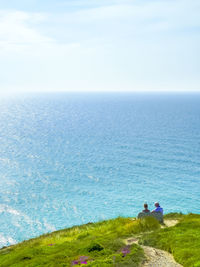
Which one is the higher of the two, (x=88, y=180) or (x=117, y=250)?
(x=117, y=250)

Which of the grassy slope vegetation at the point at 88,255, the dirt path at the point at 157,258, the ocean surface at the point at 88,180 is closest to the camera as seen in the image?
the dirt path at the point at 157,258

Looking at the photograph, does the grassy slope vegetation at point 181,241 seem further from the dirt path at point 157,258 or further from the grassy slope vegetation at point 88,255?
the grassy slope vegetation at point 88,255

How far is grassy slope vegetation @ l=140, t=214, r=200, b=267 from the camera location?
43.6 ft

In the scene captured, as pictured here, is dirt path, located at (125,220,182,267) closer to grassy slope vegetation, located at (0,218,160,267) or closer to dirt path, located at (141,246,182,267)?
dirt path, located at (141,246,182,267)

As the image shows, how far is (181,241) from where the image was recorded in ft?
49.9

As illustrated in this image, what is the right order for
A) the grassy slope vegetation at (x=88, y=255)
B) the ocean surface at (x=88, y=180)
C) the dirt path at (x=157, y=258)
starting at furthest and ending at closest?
the ocean surface at (x=88, y=180) < the grassy slope vegetation at (x=88, y=255) < the dirt path at (x=157, y=258)

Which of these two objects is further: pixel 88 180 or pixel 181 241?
pixel 88 180

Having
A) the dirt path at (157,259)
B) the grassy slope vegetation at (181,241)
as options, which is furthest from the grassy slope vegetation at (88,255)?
the grassy slope vegetation at (181,241)

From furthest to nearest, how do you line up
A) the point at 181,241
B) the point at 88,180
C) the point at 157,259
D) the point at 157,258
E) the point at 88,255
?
the point at 88,180 < the point at 181,241 < the point at 88,255 < the point at 157,258 < the point at 157,259

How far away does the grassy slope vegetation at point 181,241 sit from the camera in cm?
1329

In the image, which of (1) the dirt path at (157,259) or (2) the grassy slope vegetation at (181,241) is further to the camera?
(2) the grassy slope vegetation at (181,241)

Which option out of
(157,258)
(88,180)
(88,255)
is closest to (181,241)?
(157,258)

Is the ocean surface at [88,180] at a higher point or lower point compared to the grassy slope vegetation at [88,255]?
lower

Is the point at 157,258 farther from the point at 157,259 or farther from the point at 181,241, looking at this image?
the point at 181,241
